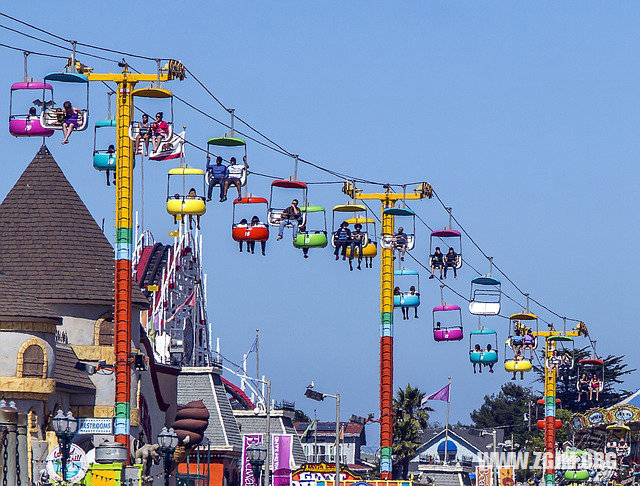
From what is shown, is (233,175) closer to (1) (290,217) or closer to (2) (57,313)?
(1) (290,217)

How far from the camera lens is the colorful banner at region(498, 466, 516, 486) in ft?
348

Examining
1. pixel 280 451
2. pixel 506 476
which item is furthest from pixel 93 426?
pixel 506 476

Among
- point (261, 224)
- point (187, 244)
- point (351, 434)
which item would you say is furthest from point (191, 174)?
point (351, 434)

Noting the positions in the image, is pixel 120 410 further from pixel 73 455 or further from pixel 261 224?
pixel 261 224

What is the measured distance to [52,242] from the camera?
57.8 metres

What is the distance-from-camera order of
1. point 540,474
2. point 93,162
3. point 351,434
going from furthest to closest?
point 351,434 < point 540,474 < point 93,162

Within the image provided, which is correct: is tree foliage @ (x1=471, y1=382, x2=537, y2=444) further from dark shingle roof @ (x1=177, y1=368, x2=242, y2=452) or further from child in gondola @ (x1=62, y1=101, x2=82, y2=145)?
child in gondola @ (x1=62, y1=101, x2=82, y2=145)

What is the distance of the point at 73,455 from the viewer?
120 ft

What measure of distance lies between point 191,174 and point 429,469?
5048 cm

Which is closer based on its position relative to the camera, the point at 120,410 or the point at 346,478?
the point at 120,410

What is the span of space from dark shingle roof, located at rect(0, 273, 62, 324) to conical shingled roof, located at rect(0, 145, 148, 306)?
4.17 metres

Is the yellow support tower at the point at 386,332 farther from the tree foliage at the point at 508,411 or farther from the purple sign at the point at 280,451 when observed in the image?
Answer: the tree foliage at the point at 508,411

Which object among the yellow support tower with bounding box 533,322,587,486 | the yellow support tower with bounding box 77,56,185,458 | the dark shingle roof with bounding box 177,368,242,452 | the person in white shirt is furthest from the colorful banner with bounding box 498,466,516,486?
the yellow support tower with bounding box 77,56,185,458

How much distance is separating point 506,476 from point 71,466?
76.3 metres
